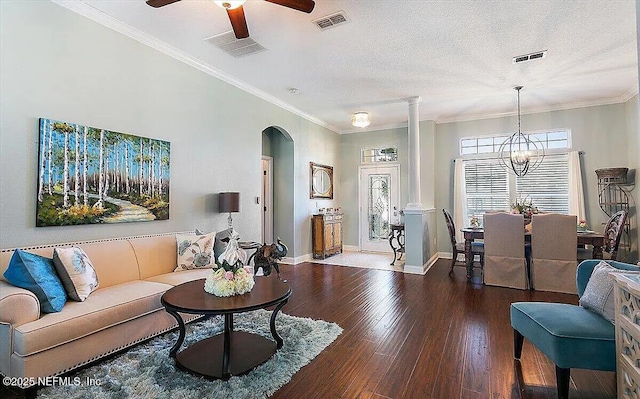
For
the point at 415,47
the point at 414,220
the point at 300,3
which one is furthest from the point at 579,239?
the point at 300,3

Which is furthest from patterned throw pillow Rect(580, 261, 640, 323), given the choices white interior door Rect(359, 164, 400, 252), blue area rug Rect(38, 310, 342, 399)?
white interior door Rect(359, 164, 400, 252)

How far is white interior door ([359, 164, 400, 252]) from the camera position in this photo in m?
7.84

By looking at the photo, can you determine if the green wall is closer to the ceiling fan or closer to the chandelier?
the ceiling fan

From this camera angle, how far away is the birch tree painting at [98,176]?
282 centimetres

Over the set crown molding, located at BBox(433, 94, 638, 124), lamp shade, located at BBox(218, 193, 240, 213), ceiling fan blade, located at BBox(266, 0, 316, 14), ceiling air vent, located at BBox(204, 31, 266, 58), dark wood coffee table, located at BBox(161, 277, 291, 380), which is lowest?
dark wood coffee table, located at BBox(161, 277, 291, 380)

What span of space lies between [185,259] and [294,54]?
2839mm

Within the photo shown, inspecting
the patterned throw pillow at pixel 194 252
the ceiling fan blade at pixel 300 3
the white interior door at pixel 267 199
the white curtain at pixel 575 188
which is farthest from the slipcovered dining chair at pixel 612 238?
the white interior door at pixel 267 199

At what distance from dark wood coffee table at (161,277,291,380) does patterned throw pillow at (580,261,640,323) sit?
214 cm

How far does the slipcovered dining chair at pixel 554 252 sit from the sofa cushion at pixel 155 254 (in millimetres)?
4880

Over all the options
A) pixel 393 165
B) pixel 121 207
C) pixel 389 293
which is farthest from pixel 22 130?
pixel 393 165

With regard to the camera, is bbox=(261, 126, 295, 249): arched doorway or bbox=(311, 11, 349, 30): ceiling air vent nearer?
bbox=(311, 11, 349, 30): ceiling air vent

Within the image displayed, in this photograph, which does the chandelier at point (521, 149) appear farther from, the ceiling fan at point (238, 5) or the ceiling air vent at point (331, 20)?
the ceiling fan at point (238, 5)

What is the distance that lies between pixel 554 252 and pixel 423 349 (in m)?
→ 3.04

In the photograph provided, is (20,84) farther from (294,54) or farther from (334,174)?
(334,174)
